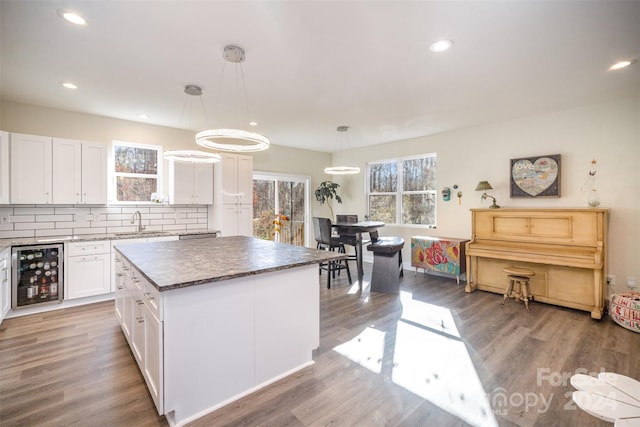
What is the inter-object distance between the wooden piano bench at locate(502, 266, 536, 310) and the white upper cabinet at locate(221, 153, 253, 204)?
13.6 ft

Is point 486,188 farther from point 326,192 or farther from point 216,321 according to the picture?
point 216,321

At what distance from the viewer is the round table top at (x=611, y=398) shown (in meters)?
1.21

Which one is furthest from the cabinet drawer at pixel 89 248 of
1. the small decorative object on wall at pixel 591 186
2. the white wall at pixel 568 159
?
the small decorative object on wall at pixel 591 186

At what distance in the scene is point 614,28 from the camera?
7.13 feet

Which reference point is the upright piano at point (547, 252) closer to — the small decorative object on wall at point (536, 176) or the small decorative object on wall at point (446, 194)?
the small decorative object on wall at point (536, 176)

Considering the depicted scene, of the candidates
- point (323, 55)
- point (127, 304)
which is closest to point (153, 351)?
point (127, 304)

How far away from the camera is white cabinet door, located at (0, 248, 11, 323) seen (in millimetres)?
3014

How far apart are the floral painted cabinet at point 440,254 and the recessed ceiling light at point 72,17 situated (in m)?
4.94

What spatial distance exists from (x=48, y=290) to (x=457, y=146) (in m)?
6.26

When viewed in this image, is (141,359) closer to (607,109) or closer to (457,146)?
(457,146)

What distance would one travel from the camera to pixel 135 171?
4594 millimetres

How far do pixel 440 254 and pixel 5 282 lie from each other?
564cm

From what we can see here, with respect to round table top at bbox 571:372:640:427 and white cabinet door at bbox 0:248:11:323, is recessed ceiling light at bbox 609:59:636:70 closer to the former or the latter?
round table top at bbox 571:372:640:427

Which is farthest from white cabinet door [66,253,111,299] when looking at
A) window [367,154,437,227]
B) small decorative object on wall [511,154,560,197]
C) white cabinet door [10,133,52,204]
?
small decorative object on wall [511,154,560,197]
